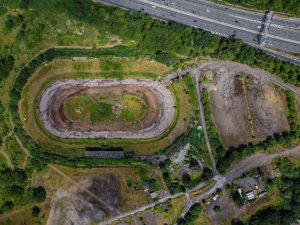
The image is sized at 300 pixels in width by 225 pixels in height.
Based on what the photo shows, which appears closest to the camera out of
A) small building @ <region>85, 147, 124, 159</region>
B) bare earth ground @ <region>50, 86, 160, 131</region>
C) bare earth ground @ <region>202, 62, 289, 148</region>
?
bare earth ground @ <region>202, 62, 289, 148</region>

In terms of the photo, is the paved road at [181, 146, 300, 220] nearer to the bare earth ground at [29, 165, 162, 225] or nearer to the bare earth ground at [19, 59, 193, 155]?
the bare earth ground at [29, 165, 162, 225]

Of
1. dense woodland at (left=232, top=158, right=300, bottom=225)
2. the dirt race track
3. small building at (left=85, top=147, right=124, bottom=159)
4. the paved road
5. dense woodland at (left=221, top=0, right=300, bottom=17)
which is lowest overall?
dense woodland at (left=232, top=158, right=300, bottom=225)

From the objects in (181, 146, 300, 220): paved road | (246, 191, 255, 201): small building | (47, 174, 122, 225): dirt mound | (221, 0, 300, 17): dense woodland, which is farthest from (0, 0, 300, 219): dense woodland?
(221, 0, 300, 17): dense woodland

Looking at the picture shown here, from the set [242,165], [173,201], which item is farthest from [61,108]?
[242,165]

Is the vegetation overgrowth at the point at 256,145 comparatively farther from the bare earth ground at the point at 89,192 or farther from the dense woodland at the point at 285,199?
the bare earth ground at the point at 89,192

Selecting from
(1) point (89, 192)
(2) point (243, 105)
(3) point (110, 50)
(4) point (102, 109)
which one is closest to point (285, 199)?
(2) point (243, 105)

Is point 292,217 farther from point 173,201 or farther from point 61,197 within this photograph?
point 61,197
